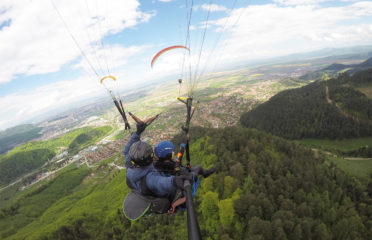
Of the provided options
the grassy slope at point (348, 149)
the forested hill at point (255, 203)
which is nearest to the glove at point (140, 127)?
the forested hill at point (255, 203)

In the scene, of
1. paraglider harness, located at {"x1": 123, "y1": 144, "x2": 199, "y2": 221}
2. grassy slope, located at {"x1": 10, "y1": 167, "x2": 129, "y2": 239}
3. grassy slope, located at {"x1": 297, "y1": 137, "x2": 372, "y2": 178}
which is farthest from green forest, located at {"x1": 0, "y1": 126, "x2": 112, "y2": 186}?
paraglider harness, located at {"x1": 123, "y1": 144, "x2": 199, "y2": 221}

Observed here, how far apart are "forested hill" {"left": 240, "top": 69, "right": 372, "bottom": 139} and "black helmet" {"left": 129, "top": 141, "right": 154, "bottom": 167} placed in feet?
321

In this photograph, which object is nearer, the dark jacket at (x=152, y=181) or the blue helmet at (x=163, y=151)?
the dark jacket at (x=152, y=181)

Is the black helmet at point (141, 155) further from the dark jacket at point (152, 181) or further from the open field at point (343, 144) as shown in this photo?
the open field at point (343, 144)

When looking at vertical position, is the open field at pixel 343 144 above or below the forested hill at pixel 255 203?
below

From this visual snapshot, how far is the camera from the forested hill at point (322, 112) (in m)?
76.2

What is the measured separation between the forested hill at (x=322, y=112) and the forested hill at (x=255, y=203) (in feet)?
124

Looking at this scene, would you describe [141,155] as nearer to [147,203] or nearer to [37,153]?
[147,203]

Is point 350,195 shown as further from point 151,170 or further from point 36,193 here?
point 36,193

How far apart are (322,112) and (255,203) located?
87746mm

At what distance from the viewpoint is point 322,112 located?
89.1 metres

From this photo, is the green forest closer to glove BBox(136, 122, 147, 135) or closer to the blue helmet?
glove BBox(136, 122, 147, 135)

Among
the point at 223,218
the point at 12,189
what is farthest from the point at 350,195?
the point at 12,189

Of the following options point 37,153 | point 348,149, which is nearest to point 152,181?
point 348,149
